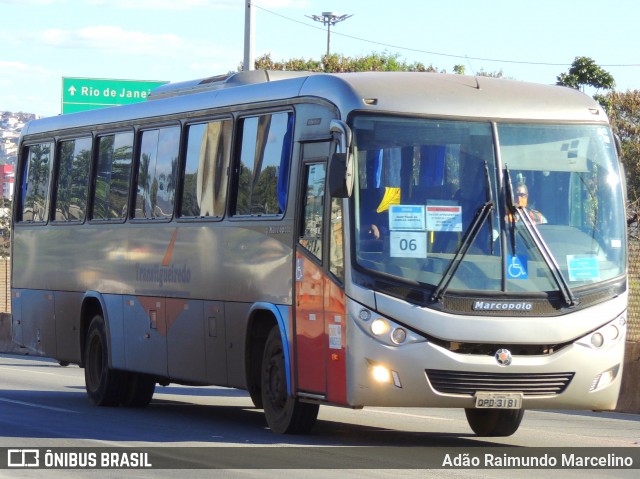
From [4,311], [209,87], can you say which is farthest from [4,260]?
[209,87]

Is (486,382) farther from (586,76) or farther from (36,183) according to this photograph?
(586,76)

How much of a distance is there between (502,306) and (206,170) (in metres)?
4.45

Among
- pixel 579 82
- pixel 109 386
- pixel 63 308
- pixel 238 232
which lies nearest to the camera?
pixel 238 232

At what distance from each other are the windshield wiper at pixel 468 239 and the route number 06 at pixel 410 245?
0.86 ft

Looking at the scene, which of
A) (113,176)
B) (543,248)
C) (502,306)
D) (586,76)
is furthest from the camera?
(586,76)

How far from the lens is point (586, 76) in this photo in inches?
2188

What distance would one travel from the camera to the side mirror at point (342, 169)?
12367 mm

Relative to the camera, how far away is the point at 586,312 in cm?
1276

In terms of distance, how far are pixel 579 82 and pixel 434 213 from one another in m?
44.4

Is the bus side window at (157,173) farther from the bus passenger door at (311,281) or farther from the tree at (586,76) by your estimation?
the tree at (586,76)

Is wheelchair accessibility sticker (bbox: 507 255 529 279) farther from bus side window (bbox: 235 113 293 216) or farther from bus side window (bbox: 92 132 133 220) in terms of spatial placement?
bus side window (bbox: 92 132 133 220)

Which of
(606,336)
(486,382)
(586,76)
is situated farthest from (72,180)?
(586,76)

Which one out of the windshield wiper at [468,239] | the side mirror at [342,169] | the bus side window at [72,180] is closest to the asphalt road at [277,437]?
the windshield wiper at [468,239]

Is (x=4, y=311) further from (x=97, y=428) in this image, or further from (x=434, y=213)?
(x=434, y=213)
